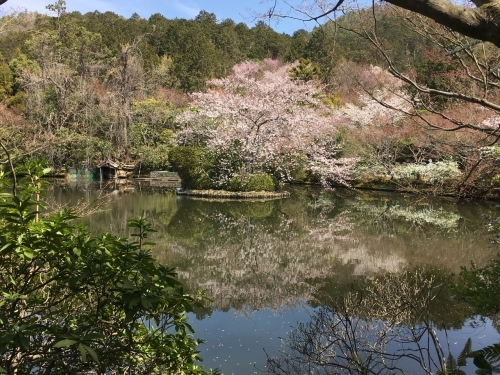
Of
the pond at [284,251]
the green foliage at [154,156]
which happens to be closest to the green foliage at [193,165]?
the pond at [284,251]

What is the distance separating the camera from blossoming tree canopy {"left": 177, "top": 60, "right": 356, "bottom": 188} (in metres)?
16.2

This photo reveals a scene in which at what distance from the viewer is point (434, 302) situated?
215 inches

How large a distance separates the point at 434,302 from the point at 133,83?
19474 millimetres

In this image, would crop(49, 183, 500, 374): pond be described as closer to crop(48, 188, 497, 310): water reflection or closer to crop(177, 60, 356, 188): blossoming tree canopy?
crop(48, 188, 497, 310): water reflection

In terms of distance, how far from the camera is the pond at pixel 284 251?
4.81 m

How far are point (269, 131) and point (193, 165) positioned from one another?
10.1ft

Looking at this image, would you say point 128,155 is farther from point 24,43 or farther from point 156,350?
point 156,350

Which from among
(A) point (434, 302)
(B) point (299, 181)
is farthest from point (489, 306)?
(B) point (299, 181)

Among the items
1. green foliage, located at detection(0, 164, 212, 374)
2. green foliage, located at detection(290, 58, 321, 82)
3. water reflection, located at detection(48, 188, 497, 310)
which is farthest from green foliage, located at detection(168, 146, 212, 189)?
green foliage, located at detection(0, 164, 212, 374)

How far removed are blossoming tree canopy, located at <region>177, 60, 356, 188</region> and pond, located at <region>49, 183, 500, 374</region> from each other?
225 cm

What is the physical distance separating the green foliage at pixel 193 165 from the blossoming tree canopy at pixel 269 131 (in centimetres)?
51

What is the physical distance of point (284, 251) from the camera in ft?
27.2

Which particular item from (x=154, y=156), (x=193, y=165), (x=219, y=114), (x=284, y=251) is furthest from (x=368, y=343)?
Result: (x=154, y=156)

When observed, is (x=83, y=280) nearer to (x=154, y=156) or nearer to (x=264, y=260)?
(x=264, y=260)
